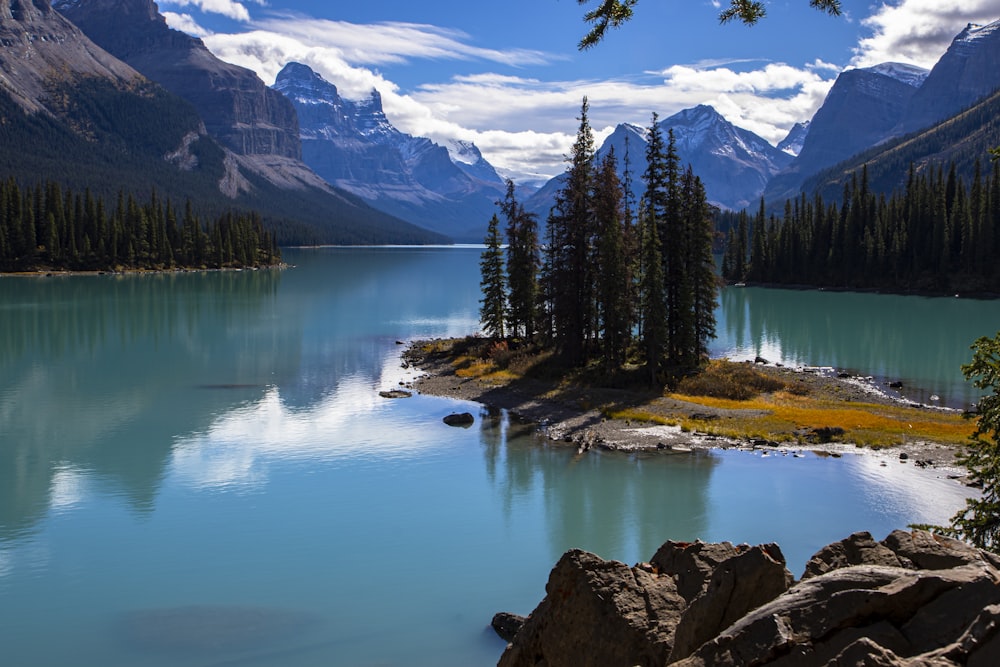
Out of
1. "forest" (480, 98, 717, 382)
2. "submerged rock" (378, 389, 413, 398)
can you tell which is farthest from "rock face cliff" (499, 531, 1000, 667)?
"forest" (480, 98, 717, 382)

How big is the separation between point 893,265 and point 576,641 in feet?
474

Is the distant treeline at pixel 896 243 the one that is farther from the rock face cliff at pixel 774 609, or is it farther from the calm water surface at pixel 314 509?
the rock face cliff at pixel 774 609

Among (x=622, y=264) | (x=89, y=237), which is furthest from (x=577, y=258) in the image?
(x=89, y=237)

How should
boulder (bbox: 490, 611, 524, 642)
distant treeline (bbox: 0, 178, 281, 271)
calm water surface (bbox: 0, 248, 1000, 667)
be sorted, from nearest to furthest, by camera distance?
boulder (bbox: 490, 611, 524, 642)
calm water surface (bbox: 0, 248, 1000, 667)
distant treeline (bbox: 0, 178, 281, 271)

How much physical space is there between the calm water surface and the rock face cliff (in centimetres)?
788

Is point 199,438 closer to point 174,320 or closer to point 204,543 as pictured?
point 204,543

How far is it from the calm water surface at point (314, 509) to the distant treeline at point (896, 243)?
7846cm

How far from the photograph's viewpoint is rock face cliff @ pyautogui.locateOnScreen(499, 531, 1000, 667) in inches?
278

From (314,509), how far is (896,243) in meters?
133

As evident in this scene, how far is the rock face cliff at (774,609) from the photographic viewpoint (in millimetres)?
7059

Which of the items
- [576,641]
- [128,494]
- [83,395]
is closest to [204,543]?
[128,494]

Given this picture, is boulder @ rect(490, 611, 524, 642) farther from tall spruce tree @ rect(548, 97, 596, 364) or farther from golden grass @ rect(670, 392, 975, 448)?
tall spruce tree @ rect(548, 97, 596, 364)

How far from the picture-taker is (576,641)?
36.9 feet

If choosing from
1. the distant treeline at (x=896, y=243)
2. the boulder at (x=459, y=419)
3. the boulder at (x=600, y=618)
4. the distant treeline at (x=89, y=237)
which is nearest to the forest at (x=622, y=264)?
the boulder at (x=459, y=419)
